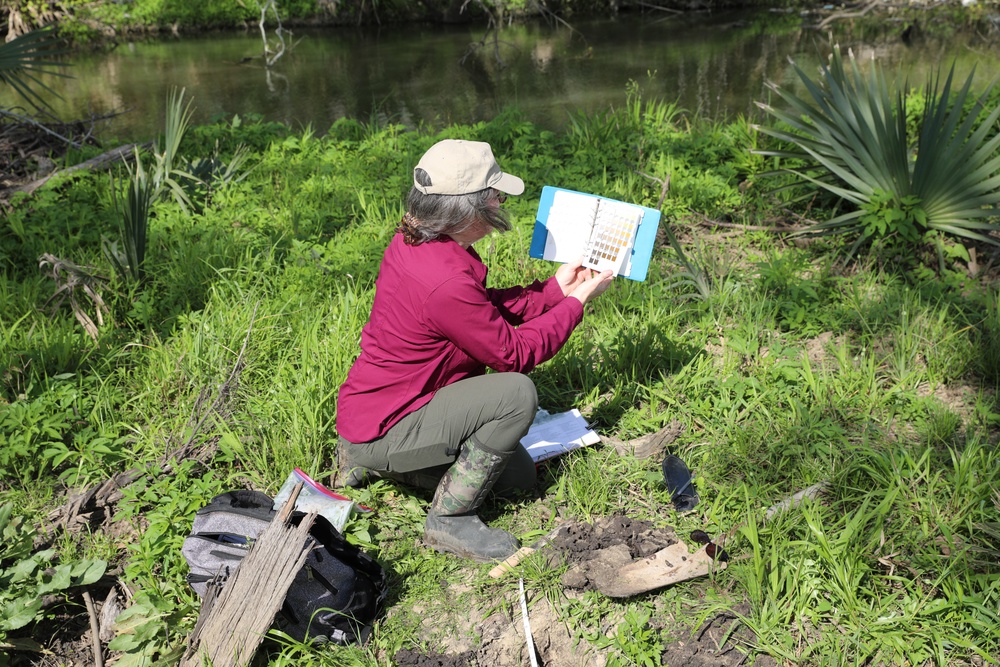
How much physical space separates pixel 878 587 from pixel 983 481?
0.61m

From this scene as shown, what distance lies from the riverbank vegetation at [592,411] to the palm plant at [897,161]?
64 mm

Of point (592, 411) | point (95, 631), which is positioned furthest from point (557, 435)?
point (95, 631)

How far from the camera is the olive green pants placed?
2635 millimetres

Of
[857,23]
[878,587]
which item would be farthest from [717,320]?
[857,23]

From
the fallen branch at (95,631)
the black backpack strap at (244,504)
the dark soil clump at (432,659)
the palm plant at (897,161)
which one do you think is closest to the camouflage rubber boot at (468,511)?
the dark soil clump at (432,659)

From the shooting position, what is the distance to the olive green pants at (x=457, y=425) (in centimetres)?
263

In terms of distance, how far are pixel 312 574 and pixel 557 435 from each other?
1.23m

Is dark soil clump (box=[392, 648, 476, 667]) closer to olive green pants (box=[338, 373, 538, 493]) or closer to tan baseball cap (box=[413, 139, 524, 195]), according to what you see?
olive green pants (box=[338, 373, 538, 493])

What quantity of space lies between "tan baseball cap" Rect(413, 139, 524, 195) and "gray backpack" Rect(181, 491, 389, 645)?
1113mm

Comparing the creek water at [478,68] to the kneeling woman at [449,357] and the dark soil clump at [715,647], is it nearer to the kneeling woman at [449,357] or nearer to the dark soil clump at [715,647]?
the kneeling woman at [449,357]

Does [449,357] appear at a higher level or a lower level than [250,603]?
higher

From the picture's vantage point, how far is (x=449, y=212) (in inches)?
97.9

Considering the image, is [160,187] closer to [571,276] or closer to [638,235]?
[571,276]

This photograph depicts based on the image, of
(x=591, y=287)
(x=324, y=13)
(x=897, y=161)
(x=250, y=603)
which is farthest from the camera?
(x=324, y=13)
